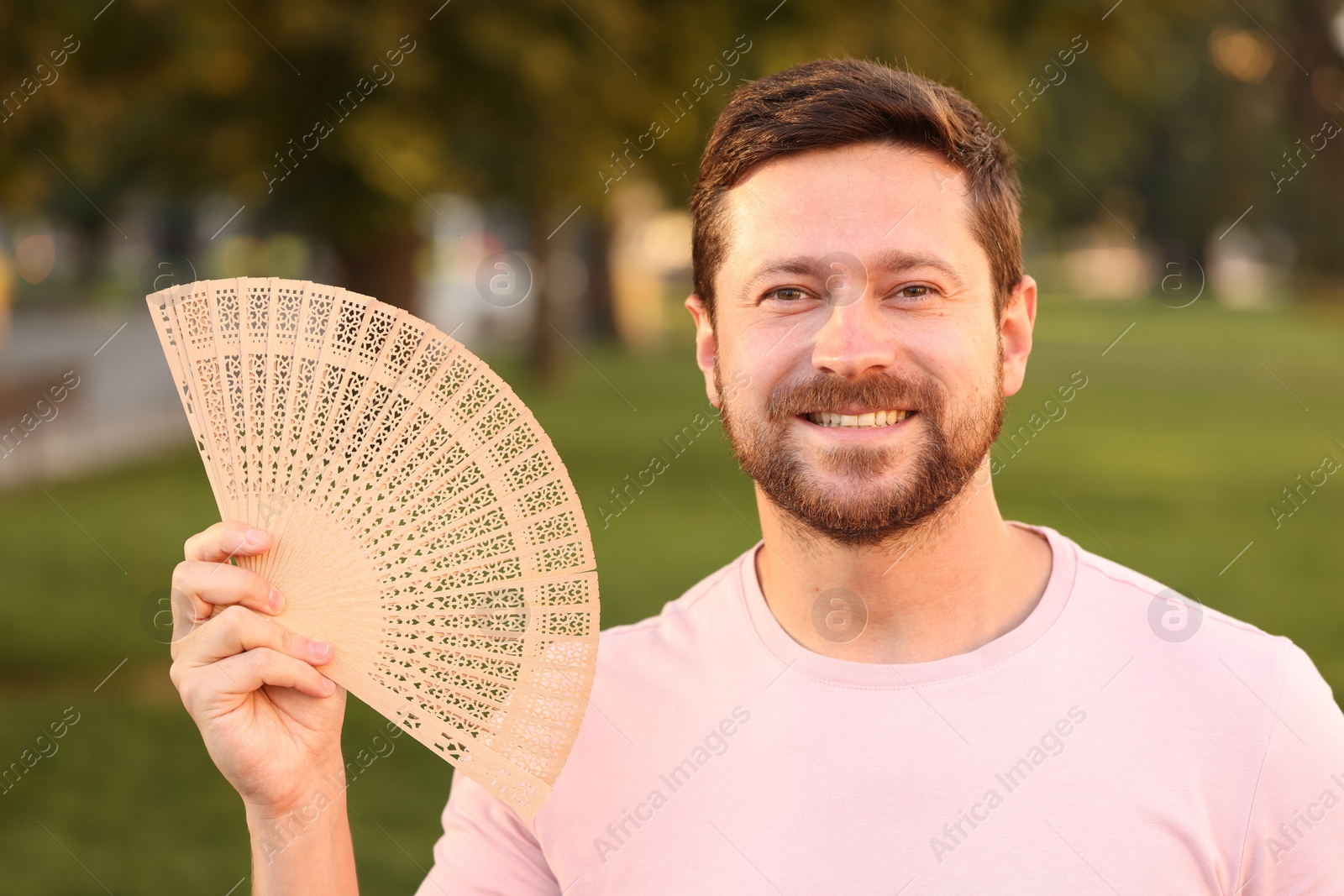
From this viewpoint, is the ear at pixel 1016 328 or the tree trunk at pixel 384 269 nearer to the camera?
the ear at pixel 1016 328

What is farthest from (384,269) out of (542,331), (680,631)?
(542,331)

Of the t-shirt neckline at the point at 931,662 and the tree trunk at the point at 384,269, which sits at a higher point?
the tree trunk at the point at 384,269

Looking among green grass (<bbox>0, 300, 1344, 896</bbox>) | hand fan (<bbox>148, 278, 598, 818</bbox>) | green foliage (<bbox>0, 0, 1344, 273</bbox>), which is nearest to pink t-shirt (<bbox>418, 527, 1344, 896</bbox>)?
hand fan (<bbox>148, 278, 598, 818</bbox>)

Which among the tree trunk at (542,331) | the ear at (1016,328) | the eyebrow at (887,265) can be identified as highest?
the tree trunk at (542,331)

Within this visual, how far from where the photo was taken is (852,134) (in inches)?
94.2

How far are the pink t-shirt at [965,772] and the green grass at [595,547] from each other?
3.63 metres

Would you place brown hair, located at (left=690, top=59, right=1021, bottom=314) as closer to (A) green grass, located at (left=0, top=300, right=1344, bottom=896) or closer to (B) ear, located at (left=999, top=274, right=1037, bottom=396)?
(B) ear, located at (left=999, top=274, right=1037, bottom=396)

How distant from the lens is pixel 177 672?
2.12m

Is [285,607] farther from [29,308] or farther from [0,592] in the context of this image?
[29,308]

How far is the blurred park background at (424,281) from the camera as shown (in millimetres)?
6770

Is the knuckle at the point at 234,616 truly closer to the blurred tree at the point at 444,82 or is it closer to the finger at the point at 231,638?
the finger at the point at 231,638

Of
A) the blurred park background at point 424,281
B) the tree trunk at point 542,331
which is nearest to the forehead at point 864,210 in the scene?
the blurred park background at point 424,281

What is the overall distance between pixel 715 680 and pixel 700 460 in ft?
51.3

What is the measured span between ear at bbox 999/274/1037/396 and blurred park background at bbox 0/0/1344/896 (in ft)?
8.94
